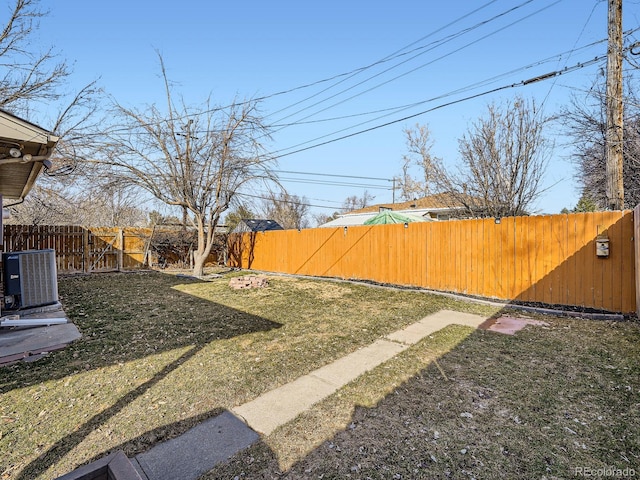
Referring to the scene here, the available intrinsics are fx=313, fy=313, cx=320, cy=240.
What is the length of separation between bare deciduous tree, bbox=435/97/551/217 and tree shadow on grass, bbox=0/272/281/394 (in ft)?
24.0

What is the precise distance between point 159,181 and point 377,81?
7829 millimetres

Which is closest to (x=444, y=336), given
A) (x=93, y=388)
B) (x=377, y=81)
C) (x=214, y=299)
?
(x=93, y=388)

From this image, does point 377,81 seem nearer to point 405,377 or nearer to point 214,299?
point 214,299

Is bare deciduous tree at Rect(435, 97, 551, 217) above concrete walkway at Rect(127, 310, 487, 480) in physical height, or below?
above

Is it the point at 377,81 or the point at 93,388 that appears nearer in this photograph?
the point at 93,388

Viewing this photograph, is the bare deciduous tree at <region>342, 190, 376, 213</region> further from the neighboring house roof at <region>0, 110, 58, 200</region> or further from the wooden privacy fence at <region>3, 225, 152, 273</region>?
the neighboring house roof at <region>0, 110, 58, 200</region>

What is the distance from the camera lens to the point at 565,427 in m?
2.21

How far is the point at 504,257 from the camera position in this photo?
21.1 feet

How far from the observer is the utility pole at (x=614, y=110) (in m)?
5.39

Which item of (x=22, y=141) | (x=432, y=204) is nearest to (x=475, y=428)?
(x=22, y=141)

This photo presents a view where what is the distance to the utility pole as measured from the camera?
5.39 m

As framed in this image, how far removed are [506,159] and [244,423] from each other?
30.0 feet

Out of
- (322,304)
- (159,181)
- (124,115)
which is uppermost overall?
(124,115)

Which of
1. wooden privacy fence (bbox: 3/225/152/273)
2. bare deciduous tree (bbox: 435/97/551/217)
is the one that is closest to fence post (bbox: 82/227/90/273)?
wooden privacy fence (bbox: 3/225/152/273)
